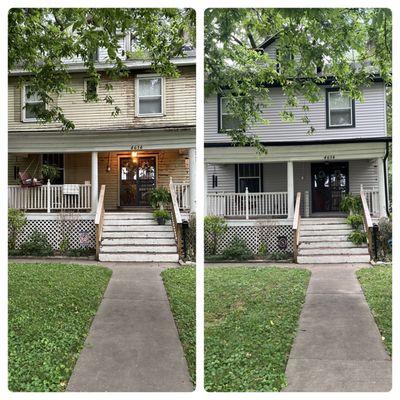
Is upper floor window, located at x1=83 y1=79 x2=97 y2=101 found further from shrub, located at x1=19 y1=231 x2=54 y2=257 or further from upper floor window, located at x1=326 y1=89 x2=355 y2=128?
upper floor window, located at x1=326 y1=89 x2=355 y2=128

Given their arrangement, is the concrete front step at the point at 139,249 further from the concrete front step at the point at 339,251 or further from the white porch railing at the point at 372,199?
the white porch railing at the point at 372,199

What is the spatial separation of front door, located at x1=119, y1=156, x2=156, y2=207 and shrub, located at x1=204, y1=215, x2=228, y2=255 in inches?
35.3

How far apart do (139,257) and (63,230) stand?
2.12ft

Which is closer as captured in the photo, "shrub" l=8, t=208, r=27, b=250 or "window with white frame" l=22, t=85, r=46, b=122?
"shrub" l=8, t=208, r=27, b=250

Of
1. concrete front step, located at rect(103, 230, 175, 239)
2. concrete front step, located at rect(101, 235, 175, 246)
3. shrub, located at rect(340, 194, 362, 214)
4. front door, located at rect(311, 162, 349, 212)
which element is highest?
front door, located at rect(311, 162, 349, 212)

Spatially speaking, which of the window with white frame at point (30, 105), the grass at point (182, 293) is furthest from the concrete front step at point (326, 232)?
the window with white frame at point (30, 105)

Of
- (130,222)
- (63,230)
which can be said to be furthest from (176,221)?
(63,230)

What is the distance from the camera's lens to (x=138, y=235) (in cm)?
295

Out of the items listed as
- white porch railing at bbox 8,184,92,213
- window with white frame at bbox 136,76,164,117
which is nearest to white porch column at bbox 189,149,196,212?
white porch railing at bbox 8,184,92,213

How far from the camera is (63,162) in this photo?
351 cm

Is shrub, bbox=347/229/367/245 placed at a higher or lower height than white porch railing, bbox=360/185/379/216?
lower

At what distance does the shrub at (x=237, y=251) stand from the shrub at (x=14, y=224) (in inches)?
53.7

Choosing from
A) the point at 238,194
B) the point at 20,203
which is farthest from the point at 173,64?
the point at 20,203

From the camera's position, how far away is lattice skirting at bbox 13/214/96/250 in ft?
8.98
